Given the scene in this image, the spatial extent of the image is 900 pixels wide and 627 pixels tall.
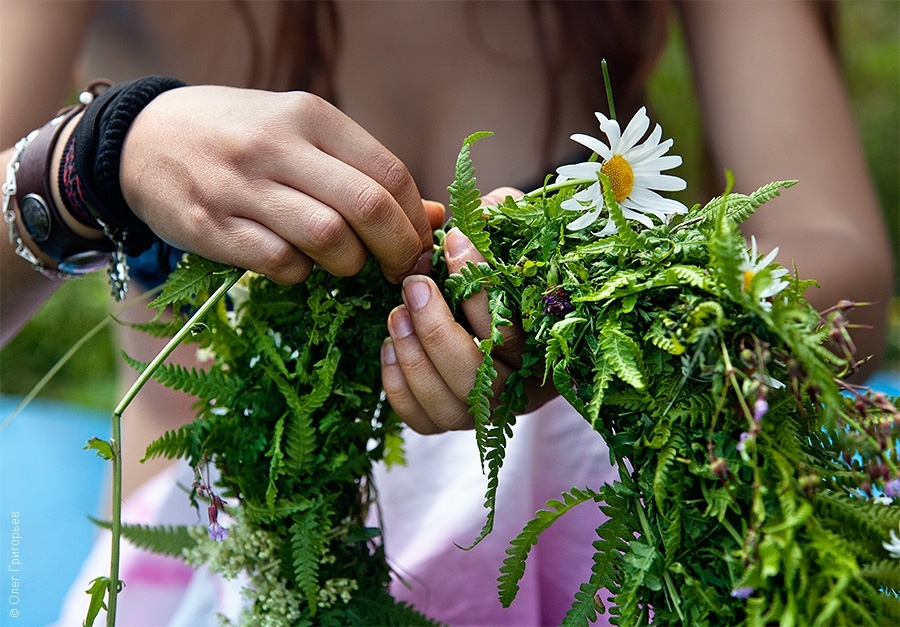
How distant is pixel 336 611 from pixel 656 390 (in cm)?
44

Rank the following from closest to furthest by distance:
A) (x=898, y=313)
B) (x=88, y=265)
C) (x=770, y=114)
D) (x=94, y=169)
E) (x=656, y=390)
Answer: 1. (x=656, y=390)
2. (x=94, y=169)
3. (x=88, y=265)
4. (x=770, y=114)
5. (x=898, y=313)

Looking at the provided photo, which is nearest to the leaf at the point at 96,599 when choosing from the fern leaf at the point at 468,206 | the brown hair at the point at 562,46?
the fern leaf at the point at 468,206

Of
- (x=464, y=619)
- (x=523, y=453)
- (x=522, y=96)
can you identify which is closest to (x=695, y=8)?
(x=522, y=96)

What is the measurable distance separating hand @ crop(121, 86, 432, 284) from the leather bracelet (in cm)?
16

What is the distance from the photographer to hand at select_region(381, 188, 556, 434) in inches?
27.5

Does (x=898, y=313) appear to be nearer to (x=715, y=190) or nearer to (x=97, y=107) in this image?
(x=715, y=190)

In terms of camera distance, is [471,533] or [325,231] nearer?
[325,231]

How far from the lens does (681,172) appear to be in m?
2.21

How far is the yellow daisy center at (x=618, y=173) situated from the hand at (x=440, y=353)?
14 cm

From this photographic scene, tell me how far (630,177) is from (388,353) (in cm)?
30

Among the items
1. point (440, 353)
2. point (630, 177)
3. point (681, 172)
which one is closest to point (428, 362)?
point (440, 353)

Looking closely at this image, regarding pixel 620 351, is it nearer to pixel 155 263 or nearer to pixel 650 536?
pixel 650 536

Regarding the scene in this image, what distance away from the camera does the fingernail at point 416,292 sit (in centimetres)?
71

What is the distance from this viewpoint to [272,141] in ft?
2.21
